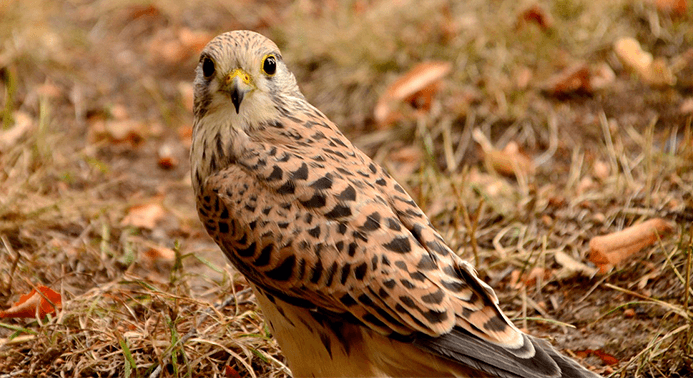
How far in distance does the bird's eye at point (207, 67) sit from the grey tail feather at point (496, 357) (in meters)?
1.25

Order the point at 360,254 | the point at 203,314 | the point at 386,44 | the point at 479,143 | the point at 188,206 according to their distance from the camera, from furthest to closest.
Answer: the point at 386,44 < the point at 479,143 < the point at 188,206 < the point at 203,314 < the point at 360,254

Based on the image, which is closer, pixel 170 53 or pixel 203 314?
pixel 203 314

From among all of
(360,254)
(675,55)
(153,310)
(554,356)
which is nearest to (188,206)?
(153,310)

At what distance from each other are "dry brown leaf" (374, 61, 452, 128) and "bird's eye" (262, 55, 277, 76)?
269 cm

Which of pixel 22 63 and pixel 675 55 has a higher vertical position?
pixel 22 63

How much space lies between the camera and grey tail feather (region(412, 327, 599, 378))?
2.47m

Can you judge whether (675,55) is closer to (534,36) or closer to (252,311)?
(534,36)

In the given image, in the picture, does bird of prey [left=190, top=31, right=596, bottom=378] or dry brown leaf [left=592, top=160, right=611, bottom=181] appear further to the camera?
dry brown leaf [left=592, top=160, right=611, bottom=181]

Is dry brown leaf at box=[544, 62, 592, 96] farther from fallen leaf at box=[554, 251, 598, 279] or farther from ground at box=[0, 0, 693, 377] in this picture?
fallen leaf at box=[554, 251, 598, 279]

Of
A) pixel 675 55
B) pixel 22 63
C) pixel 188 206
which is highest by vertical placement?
pixel 22 63

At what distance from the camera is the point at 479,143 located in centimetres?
531

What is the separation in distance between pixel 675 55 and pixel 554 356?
12.6ft

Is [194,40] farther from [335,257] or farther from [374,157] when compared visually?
[335,257]

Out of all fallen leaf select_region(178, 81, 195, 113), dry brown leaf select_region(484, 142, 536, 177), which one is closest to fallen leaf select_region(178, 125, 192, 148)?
fallen leaf select_region(178, 81, 195, 113)
